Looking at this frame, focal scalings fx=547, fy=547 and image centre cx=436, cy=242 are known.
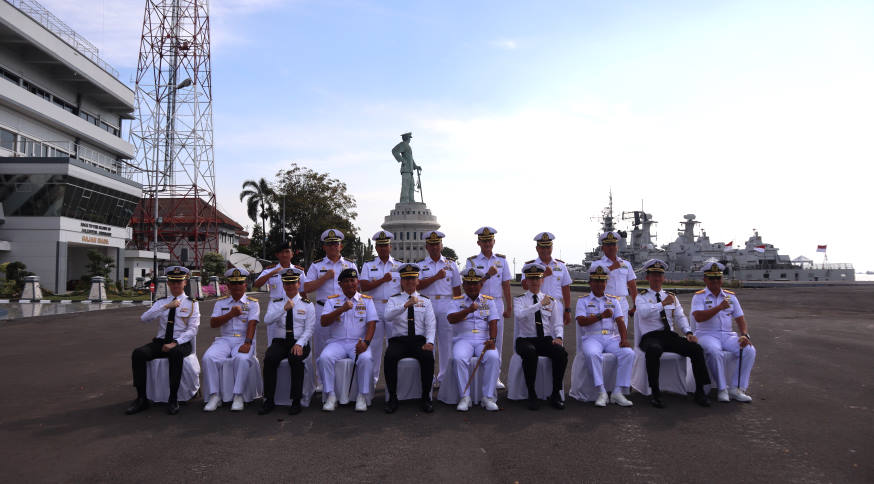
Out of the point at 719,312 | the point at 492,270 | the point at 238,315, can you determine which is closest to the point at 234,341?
the point at 238,315

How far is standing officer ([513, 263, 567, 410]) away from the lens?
6406 mm

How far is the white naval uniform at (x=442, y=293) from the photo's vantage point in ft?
24.7

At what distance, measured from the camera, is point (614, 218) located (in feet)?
216

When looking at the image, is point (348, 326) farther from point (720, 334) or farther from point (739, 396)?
point (739, 396)

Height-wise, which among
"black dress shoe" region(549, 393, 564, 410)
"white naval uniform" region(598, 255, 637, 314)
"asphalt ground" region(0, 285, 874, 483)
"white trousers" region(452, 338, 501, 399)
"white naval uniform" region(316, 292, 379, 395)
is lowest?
"asphalt ground" region(0, 285, 874, 483)

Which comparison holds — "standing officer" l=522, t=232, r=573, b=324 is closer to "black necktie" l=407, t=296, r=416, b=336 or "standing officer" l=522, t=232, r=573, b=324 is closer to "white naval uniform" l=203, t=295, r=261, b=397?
"black necktie" l=407, t=296, r=416, b=336

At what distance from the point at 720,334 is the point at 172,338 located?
6.74 meters

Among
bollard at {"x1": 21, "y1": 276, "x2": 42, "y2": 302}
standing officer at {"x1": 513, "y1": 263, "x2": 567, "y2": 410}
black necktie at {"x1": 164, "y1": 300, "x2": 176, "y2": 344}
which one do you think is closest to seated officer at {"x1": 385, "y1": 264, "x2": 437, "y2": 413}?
standing officer at {"x1": 513, "y1": 263, "x2": 567, "y2": 410}

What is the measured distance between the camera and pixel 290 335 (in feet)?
21.5

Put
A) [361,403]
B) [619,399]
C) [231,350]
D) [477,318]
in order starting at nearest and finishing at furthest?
1. [361,403]
2. [619,399]
3. [231,350]
4. [477,318]

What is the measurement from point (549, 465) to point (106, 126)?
5128cm

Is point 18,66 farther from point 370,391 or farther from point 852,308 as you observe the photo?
point 852,308

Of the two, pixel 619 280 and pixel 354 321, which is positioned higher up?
pixel 619 280

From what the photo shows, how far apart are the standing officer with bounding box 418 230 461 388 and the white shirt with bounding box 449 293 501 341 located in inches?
23.3
